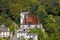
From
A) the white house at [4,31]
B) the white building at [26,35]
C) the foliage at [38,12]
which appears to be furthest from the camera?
the foliage at [38,12]

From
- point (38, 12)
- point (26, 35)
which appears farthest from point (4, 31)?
point (38, 12)

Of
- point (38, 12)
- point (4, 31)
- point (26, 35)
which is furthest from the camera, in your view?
point (38, 12)

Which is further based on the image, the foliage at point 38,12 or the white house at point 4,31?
the foliage at point 38,12

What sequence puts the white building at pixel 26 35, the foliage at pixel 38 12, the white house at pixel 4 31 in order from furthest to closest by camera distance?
1. the foliage at pixel 38 12
2. the white house at pixel 4 31
3. the white building at pixel 26 35

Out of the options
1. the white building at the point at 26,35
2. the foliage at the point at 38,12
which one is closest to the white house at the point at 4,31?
the foliage at the point at 38,12

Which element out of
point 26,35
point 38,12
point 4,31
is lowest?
point 4,31

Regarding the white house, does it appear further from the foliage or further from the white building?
the white building

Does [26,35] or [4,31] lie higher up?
[26,35]

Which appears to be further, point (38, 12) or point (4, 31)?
point (38, 12)

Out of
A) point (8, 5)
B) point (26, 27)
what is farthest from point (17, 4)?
point (26, 27)

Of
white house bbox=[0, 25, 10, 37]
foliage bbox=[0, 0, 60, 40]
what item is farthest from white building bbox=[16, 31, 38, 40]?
white house bbox=[0, 25, 10, 37]

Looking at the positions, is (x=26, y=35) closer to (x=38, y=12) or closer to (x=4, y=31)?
(x=4, y=31)

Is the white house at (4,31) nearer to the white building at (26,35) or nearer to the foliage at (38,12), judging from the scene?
the foliage at (38,12)
